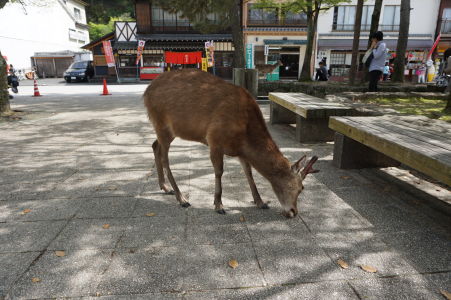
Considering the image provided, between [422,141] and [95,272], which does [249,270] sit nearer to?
[95,272]

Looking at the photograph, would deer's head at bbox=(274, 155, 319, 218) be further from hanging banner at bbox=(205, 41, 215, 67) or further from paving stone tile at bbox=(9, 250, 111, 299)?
hanging banner at bbox=(205, 41, 215, 67)

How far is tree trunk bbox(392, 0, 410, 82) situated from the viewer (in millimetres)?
13727

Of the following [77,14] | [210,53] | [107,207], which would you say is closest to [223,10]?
[107,207]

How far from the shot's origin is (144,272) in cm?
264

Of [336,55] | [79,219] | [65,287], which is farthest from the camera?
[336,55]

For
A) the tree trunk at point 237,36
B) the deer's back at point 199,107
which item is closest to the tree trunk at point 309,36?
the tree trunk at point 237,36

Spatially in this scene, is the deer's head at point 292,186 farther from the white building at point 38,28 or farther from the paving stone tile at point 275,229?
the white building at point 38,28

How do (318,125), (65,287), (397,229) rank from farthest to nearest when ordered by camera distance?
(318,125) → (397,229) → (65,287)

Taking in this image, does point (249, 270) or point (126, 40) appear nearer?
point (249, 270)

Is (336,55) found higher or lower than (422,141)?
higher

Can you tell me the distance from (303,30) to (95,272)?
113 feet

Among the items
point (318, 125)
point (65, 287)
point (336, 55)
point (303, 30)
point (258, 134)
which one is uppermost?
point (303, 30)

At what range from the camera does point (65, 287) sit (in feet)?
8.07

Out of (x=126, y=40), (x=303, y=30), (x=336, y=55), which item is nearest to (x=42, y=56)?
(x=126, y=40)
